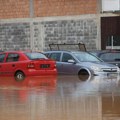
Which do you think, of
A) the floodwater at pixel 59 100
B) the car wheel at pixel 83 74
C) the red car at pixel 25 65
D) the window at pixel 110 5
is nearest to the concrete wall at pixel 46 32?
the window at pixel 110 5

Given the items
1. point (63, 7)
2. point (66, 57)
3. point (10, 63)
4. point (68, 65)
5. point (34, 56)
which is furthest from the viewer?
point (63, 7)

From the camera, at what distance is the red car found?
22.7 metres

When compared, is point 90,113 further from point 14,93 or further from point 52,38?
point 52,38

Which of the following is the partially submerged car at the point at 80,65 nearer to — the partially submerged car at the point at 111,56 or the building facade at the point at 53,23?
the partially submerged car at the point at 111,56

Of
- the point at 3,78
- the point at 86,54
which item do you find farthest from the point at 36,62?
the point at 86,54

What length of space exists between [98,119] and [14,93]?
19.2 feet

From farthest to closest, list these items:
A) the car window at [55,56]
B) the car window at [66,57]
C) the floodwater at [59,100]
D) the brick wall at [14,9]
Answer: the brick wall at [14,9]
the car window at [55,56]
the car window at [66,57]
the floodwater at [59,100]

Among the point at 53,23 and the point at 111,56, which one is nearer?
the point at 111,56

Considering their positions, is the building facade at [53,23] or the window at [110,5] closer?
the window at [110,5]

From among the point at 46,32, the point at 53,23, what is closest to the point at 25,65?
the point at 53,23

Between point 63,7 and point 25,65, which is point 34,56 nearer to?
point 25,65

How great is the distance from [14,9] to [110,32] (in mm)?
9063

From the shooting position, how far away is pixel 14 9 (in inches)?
1763

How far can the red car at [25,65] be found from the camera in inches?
893
